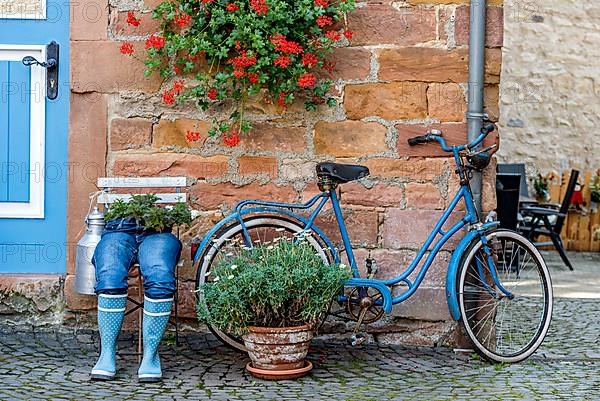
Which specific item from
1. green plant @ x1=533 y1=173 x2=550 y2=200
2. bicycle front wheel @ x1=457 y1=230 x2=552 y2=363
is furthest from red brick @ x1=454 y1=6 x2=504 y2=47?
green plant @ x1=533 y1=173 x2=550 y2=200

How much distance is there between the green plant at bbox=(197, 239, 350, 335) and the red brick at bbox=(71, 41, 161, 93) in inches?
52.6

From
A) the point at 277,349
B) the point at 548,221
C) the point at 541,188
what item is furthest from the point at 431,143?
the point at 541,188

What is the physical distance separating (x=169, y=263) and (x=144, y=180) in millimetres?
909

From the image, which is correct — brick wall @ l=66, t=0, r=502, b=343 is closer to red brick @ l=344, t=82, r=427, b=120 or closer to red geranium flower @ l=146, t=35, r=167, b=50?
red brick @ l=344, t=82, r=427, b=120

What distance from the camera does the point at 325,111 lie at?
5.82 m

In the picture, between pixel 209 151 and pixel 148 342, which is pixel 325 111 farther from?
pixel 148 342

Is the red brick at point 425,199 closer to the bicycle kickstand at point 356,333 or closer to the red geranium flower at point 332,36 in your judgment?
the bicycle kickstand at point 356,333

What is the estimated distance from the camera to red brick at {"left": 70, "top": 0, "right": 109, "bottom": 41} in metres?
5.84

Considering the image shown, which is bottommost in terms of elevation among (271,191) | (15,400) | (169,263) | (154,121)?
(15,400)

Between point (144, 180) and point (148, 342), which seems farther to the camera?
point (144, 180)

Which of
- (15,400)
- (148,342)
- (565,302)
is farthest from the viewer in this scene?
(565,302)

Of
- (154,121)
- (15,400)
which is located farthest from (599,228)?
(15,400)

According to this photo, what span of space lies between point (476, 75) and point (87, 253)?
2337mm

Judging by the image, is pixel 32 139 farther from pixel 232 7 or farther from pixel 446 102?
A: pixel 446 102
